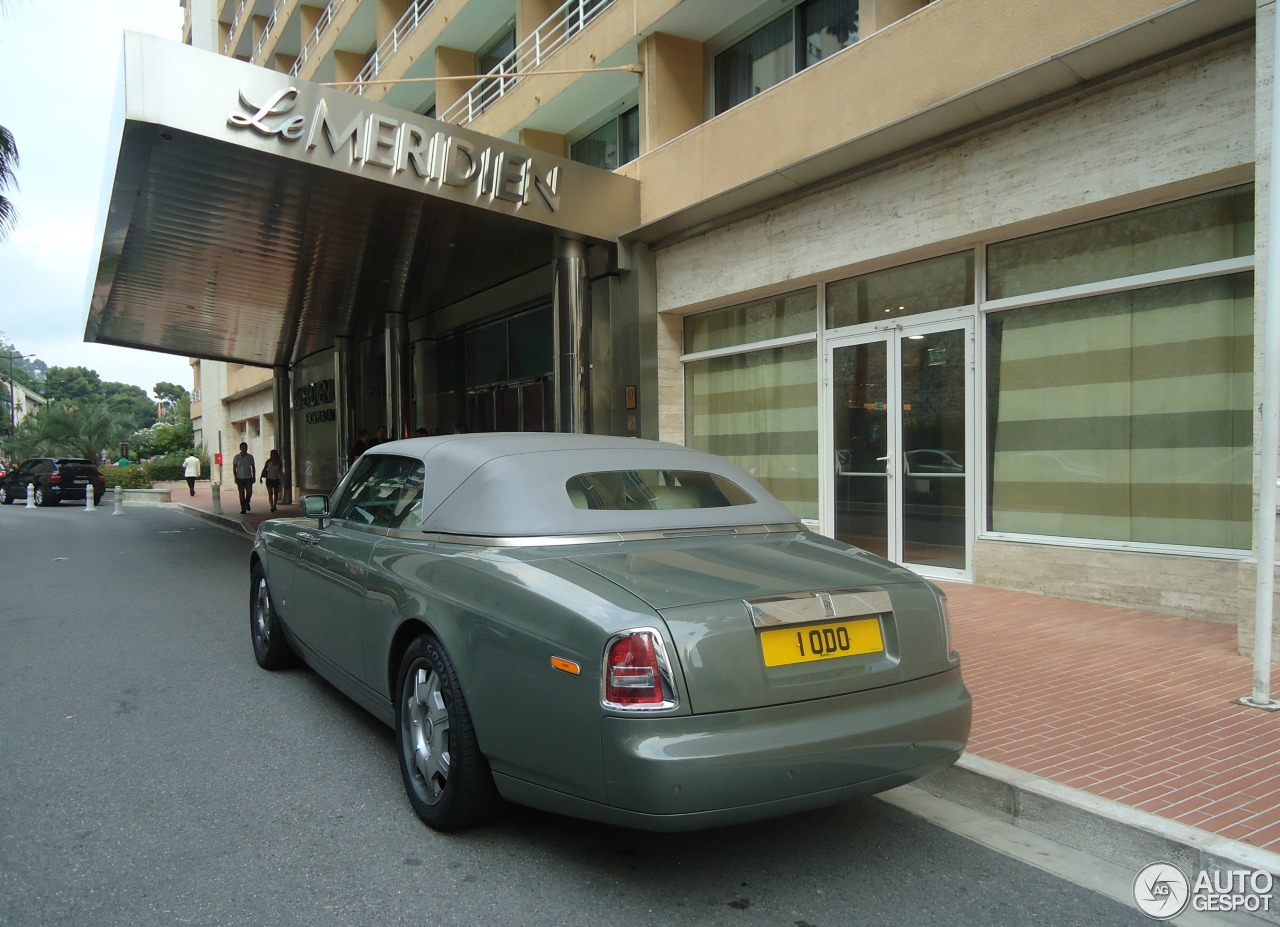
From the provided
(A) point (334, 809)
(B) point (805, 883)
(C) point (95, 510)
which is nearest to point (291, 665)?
(A) point (334, 809)

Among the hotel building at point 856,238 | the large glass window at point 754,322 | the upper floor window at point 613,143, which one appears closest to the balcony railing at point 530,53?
the hotel building at point 856,238

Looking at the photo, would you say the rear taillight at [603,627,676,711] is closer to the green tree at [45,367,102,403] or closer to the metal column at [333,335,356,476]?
the metal column at [333,335,356,476]

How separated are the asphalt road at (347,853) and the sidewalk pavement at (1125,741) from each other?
1.09 ft

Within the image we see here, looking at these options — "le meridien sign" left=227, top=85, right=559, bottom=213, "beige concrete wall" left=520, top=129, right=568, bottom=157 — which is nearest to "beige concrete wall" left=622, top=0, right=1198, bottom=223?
"le meridien sign" left=227, top=85, right=559, bottom=213

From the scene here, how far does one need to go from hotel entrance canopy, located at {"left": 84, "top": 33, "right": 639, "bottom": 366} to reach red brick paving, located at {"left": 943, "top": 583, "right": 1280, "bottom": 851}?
748 centimetres

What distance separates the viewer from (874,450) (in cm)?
894

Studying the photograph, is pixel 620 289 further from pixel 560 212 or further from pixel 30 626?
pixel 30 626

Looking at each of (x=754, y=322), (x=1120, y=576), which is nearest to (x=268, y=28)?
(x=754, y=322)

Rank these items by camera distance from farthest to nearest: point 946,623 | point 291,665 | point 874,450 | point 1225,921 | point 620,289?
point 620,289 → point 874,450 → point 291,665 → point 946,623 → point 1225,921

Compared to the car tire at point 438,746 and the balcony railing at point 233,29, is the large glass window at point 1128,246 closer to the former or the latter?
the car tire at point 438,746

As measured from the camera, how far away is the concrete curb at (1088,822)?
113 inches

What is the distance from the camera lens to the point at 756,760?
260 cm

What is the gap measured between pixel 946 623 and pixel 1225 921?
1201 mm

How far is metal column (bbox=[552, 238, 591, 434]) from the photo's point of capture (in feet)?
39.2
